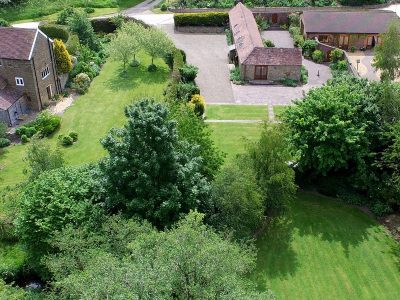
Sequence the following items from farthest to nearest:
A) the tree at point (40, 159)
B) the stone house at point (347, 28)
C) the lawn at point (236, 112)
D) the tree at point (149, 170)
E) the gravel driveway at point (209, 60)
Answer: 1. the stone house at point (347, 28)
2. the gravel driveway at point (209, 60)
3. the lawn at point (236, 112)
4. the tree at point (40, 159)
5. the tree at point (149, 170)

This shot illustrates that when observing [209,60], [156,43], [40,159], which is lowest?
[209,60]

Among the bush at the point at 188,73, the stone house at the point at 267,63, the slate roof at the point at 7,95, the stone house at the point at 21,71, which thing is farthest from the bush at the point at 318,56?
the slate roof at the point at 7,95

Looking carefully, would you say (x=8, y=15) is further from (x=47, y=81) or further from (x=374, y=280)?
(x=374, y=280)

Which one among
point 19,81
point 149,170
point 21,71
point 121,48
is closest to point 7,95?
point 19,81

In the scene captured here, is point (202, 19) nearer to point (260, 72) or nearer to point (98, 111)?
point (260, 72)

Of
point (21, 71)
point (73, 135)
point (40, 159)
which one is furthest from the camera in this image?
point (21, 71)

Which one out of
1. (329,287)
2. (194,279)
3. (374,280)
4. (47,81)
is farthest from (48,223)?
(47,81)

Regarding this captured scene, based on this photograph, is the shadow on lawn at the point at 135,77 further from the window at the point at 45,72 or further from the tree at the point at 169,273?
the tree at the point at 169,273
